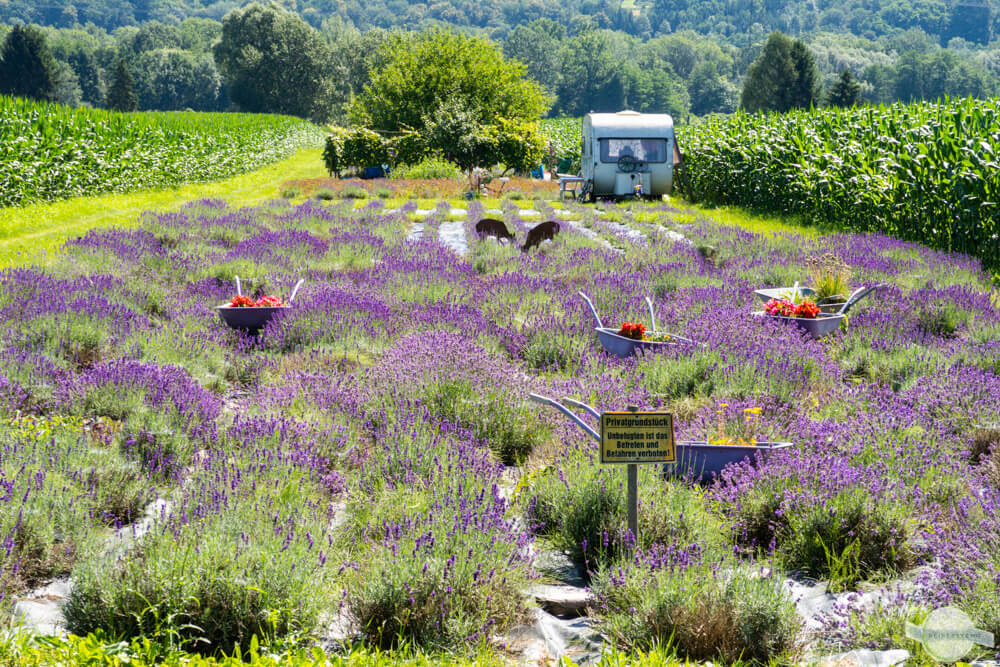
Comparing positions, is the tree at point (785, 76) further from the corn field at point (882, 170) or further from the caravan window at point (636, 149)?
the corn field at point (882, 170)

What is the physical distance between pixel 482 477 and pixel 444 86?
94.2 ft

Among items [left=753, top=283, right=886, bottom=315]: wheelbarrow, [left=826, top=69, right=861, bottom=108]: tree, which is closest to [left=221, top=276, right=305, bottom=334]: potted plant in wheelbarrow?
[left=753, top=283, right=886, bottom=315]: wheelbarrow

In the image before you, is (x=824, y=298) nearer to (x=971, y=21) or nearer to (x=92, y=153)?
(x=92, y=153)

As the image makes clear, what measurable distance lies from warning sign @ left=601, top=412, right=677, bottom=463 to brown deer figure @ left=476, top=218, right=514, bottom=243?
364 inches

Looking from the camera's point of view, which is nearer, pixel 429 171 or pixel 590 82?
pixel 429 171

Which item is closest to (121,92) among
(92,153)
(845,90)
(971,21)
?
(845,90)

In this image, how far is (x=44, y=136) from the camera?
17781 millimetres

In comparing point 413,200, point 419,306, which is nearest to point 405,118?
point 413,200

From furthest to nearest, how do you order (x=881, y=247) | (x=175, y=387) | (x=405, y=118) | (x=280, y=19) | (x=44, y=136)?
1. (x=280, y=19)
2. (x=405, y=118)
3. (x=44, y=136)
4. (x=881, y=247)
5. (x=175, y=387)

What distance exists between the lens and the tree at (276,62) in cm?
7769

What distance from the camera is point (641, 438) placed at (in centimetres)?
295

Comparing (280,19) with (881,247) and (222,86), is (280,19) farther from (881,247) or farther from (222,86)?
(881,247)

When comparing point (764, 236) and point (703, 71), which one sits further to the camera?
point (703, 71)

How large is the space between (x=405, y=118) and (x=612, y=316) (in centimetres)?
2454
